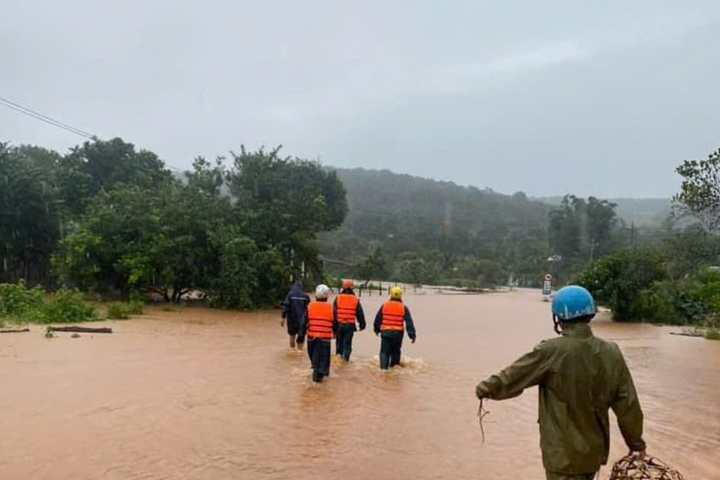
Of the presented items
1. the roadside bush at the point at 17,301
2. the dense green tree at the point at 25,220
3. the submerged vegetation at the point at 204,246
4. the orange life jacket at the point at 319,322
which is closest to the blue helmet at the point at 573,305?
the orange life jacket at the point at 319,322

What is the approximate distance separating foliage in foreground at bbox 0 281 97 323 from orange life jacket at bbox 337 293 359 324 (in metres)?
10.4

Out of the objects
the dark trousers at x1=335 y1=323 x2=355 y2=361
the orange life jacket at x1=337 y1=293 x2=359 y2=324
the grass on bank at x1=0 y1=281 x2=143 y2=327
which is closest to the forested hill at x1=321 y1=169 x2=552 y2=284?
the grass on bank at x1=0 y1=281 x2=143 y2=327

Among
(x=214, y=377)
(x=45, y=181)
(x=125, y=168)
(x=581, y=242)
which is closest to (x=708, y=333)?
(x=214, y=377)

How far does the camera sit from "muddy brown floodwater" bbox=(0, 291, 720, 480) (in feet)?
23.8

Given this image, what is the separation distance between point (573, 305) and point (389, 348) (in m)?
9.45

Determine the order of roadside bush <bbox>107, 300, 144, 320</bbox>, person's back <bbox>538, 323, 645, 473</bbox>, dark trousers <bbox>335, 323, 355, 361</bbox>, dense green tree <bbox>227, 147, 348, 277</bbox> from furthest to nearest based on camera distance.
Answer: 1. dense green tree <bbox>227, 147, 348, 277</bbox>
2. roadside bush <bbox>107, 300, 144, 320</bbox>
3. dark trousers <bbox>335, 323, 355, 361</bbox>
4. person's back <bbox>538, 323, 645, 473</bbox>

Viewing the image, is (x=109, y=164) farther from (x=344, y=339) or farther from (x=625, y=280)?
(x=344, y=339)

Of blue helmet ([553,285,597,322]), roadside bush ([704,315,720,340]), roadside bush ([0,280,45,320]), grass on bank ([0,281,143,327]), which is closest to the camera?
blue helmet ([553,285,597,322])

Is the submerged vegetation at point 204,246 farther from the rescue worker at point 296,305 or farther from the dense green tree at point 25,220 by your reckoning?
the rescue worker at point 296,305

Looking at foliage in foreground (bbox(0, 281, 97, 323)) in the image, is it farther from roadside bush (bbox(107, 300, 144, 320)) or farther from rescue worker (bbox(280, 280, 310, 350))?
rescue worker (bbox(280, 280, 310, 350))

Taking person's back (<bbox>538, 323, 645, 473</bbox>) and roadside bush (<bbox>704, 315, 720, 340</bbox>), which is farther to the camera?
roadside bush (<bbox>704, 315, 720, 340</bbox>)

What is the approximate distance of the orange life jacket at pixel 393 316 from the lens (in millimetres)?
12914

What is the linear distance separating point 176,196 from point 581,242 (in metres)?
65.1

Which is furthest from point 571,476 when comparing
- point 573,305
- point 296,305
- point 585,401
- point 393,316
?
point 296,305
